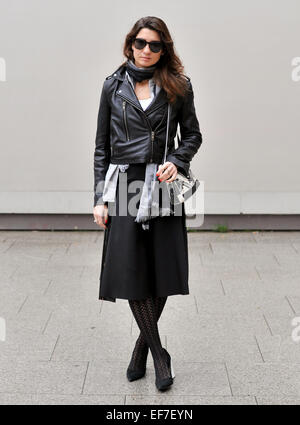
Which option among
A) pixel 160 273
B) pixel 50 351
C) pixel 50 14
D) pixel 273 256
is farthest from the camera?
pixel 50 14

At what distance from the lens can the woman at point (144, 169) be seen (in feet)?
12.6

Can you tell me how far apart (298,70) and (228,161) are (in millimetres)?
1135

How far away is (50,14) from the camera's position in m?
7.40

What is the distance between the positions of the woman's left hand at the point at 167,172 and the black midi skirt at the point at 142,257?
0.39 feet

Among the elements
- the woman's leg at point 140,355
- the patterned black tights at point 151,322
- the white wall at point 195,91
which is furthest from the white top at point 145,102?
the white wall at point 195,91

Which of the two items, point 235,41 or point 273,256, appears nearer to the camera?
point 273,256

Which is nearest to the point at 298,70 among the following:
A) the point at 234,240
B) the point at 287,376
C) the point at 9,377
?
the point at 234,240

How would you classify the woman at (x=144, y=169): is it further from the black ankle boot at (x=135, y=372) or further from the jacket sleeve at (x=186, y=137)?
the black ankle boot at (x=135, y=372)

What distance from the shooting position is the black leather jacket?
3.86 m

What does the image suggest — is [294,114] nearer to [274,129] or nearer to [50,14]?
[274,129]

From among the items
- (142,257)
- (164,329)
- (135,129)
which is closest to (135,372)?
(142,257)

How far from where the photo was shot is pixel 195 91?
7.54 m

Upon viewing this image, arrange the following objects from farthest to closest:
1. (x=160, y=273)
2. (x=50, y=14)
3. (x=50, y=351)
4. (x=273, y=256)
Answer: (x=50, y=14) → (x=273, y=256) → (x=50, y=351) → (x=160, y=273)

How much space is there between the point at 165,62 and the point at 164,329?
1.88m
